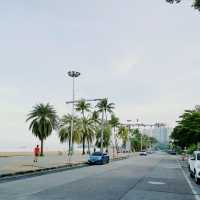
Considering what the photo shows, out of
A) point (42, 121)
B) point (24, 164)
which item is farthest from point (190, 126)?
point (24, 164)

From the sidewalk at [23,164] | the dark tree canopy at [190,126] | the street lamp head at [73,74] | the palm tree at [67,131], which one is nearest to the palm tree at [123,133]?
the palm tree at [67,131]

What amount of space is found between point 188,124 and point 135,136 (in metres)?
124

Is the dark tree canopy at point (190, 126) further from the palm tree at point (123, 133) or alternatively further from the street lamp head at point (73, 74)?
the palm tree at point (123, 133)

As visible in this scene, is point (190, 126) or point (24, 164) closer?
point (24, 164)

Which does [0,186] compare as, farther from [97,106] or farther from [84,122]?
[97,106]

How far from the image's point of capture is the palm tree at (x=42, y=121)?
226ft

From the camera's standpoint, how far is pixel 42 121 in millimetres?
69125

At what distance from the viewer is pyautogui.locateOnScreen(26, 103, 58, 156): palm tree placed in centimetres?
6888

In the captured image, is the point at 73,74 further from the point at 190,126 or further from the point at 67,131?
the point at 67,131

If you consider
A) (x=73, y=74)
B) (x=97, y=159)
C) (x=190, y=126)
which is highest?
(x=73, y=74)

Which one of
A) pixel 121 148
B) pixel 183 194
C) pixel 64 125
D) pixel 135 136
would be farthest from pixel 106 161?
pixel 135 136

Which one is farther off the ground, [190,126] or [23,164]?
[190,126]

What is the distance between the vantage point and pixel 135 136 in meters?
195

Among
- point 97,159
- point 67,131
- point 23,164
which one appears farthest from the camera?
point 67,131
